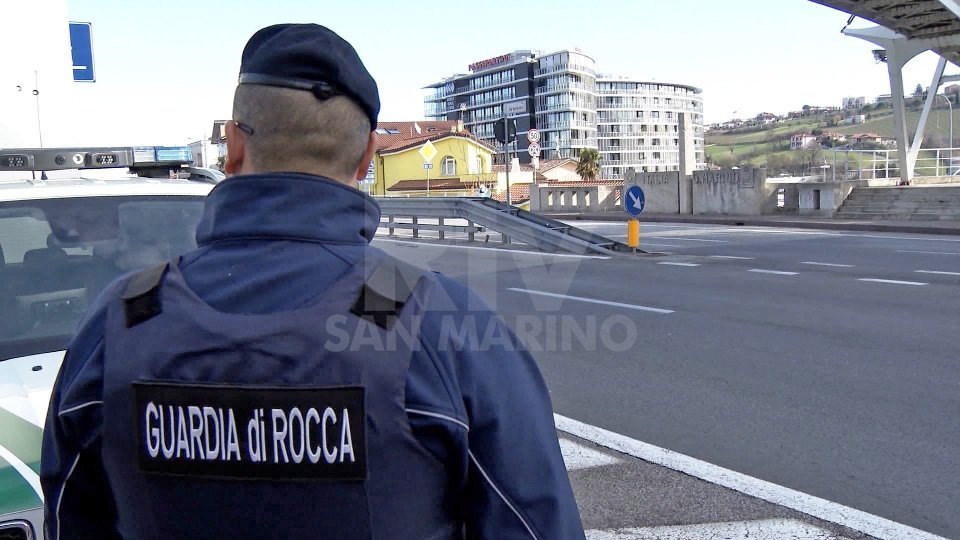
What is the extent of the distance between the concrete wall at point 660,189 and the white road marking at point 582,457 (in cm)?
2454

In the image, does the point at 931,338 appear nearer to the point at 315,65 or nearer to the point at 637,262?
the point at 637,262

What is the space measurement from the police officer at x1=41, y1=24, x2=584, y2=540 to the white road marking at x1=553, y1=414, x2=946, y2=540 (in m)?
2.93

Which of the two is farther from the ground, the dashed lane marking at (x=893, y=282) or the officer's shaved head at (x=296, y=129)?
the officer's shaved head at (x=296, y=129)

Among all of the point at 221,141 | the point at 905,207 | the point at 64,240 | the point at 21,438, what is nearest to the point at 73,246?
the point at 64,240

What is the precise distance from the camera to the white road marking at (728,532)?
3727 mm

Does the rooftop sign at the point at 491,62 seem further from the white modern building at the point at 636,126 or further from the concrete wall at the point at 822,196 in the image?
the concrete wall at the point at 822,196

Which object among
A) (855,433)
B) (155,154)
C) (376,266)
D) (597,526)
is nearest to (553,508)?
(376,266)

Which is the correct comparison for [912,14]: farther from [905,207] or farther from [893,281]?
[893,281]

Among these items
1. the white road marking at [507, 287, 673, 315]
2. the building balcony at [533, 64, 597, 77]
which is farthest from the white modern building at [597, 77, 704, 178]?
the white road marking at [507, 287, 673, 315]

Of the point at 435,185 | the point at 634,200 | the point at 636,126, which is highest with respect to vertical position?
the point at 636,126

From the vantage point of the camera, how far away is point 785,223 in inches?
917

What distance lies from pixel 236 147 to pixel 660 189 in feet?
95.2

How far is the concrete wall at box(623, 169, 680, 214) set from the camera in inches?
1145

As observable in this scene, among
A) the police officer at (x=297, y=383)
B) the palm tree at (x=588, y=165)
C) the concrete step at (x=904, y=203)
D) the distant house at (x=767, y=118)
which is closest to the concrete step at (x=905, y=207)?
the concrete step at (x=904, y=203)
